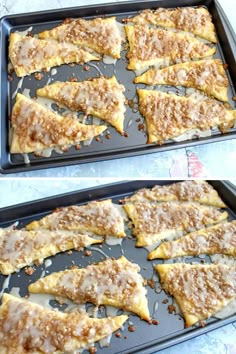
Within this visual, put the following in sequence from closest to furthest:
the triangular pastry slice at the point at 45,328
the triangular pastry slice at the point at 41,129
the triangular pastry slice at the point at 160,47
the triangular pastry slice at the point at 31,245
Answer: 1. the triangular pastry slice at the point at 45,328
2. the triangular pastry slice at the point at 31,245
3. the triangular pastry slice at the point at 41,129
4. the triangular pastry slice at the point at 160,47

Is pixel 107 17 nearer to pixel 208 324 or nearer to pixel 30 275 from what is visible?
pixel 30 275

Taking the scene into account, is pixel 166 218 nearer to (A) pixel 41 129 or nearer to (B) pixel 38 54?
(A) pixel 41 129

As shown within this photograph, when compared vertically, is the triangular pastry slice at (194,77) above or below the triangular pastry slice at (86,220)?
above

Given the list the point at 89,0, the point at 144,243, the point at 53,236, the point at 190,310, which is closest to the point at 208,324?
the point at 190,310

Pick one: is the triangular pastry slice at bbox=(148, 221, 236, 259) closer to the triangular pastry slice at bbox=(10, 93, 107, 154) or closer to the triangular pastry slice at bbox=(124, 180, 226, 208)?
the triangular pastry slice at bbox=(124, 180, 226, 208)

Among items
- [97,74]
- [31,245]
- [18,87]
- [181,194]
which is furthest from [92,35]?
[31,245]

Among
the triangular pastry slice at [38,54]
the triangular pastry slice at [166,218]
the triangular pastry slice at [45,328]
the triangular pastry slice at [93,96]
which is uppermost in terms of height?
the triangular pastry slice at [38,54]

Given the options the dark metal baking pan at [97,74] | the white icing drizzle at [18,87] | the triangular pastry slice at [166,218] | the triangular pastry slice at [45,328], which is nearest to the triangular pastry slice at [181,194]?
the triangular pastry slice at [166,218]

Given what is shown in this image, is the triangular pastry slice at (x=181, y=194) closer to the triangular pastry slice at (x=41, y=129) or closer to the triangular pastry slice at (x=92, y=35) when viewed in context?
the triangular pastry slice at (x=41, y=129)
